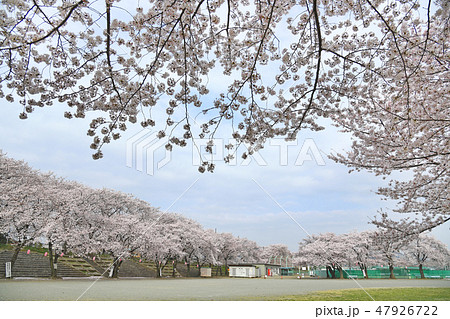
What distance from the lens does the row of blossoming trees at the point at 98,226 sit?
8.29 metres

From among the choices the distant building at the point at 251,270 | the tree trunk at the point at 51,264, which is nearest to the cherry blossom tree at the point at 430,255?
the distant building at the point at 251,270

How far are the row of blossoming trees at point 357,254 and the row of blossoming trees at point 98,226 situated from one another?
3721 millimetres

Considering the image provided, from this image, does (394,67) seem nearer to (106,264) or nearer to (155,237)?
(106,264)

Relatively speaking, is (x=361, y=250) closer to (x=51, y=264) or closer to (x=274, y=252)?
(x=274, y=252)

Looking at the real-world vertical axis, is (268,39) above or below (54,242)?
above

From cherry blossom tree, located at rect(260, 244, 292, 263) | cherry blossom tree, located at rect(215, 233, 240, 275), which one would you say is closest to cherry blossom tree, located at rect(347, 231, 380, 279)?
cherry blossom tree, located at rect(260, 244, 292, 263)

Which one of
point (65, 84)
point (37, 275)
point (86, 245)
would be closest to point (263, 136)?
point (65, 84)

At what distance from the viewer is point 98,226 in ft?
39.5

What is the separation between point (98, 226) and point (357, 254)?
11.5 metres

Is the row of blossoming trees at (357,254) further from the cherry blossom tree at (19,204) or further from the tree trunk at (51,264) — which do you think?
the cherry blossom tree at (19,204)

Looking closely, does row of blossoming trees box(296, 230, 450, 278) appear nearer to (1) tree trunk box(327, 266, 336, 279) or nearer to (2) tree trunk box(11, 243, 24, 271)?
(1) tree trunk box(327, 266, 336, 279)

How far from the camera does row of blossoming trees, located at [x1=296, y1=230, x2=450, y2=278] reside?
9.48m

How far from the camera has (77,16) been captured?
6.36ft
